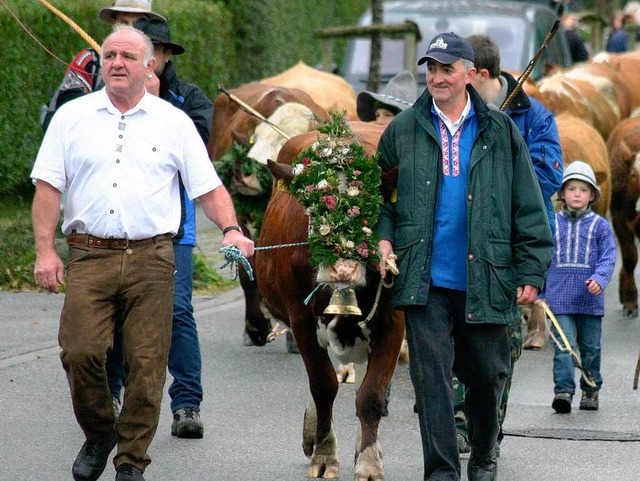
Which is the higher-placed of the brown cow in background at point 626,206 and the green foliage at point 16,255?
the brown cow in background at point 626,206

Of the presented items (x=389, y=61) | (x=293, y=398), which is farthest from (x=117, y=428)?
(x=389, y=61)

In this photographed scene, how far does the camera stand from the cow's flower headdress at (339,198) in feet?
21.2

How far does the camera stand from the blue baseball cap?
6.31m

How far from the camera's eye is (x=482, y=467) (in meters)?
6.65

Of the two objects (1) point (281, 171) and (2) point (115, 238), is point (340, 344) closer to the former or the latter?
(1) point (281, 171)

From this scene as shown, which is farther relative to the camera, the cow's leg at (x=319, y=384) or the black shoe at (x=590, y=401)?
the black shoe at (x=590, y=401)

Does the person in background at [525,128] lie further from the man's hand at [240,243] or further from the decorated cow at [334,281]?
the man's hand at [240,243]

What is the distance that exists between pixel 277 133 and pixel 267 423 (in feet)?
8.91

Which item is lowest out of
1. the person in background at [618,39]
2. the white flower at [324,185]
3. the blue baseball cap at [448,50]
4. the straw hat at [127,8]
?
the white flower at [324,185]

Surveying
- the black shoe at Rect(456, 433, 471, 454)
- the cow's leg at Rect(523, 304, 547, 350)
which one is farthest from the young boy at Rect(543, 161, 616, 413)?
the cow's leg at Rect(523, 304, 547, 350)

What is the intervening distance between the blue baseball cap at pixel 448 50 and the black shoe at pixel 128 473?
2.18m

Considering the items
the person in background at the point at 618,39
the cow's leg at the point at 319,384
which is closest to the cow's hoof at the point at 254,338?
the cow's leg at the point at 319,384

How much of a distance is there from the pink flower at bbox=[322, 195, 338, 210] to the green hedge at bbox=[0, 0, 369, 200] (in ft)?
7.74

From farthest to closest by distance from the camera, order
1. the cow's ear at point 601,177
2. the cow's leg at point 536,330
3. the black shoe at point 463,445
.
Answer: the cow's ear at point 601,177 → the cow's leg at point 536,330 → the black shoe at point 463,445
